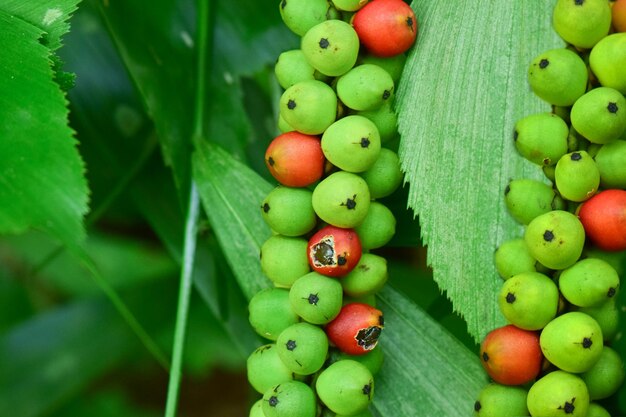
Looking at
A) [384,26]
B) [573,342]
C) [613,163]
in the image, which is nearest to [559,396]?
[573,342]

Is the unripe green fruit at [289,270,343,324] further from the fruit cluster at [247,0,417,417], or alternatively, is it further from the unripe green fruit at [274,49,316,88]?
the unripe green fruit at [274,49,316,88]

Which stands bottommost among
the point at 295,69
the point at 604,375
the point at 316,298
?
the point at 604,375

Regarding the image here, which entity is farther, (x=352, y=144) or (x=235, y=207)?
(x=235, y=207)

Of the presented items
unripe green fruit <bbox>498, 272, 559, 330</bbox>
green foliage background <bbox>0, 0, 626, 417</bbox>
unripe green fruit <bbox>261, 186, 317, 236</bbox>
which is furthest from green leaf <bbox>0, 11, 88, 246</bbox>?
unripe green fruit <bbox>498, 272, 559, 330</bbox>

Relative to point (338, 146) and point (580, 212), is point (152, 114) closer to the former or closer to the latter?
point (338, 146)

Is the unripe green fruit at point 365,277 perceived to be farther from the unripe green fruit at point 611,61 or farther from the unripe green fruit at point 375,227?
the unripe green fruit at point 611,61

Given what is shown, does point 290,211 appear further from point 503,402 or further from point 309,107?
point 503,402

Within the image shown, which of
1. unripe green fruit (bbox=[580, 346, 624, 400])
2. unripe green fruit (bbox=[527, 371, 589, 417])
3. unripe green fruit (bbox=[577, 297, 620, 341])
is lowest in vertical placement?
unripe green fruit (bbox=[580, 346, 624, 400])

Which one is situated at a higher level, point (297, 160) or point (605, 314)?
point (297, 160)

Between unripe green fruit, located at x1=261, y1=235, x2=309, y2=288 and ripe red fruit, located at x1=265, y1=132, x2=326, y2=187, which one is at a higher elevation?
ripe red fruit, located at x1=265, y1=132, x2=326, y2=187
